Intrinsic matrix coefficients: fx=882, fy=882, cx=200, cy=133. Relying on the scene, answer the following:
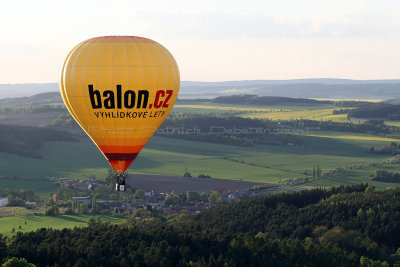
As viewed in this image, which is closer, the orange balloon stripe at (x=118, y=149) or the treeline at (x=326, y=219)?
the orange balloon stripe at (x=118, y=149)

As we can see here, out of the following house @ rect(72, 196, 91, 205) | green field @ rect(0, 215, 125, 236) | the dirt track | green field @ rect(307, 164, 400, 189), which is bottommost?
green field @ rect(0, 215, 125, 236)

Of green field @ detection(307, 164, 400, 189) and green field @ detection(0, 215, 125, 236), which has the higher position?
green field @ detection(307, 164, 400, 189)

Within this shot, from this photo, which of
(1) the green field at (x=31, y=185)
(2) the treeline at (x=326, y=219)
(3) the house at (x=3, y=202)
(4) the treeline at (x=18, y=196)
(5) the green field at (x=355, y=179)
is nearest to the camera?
(2) the treeline at (x=326, y=219)

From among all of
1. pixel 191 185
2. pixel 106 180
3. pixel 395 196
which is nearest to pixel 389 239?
pixel 395 196

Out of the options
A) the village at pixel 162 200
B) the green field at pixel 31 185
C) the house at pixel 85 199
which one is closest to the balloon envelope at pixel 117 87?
the village at pixel 162 200

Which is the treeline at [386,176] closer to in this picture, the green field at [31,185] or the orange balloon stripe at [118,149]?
the green field at [31,185]

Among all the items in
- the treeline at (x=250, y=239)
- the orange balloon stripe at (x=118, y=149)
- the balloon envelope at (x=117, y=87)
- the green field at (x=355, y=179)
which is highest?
the balloon envelope at (x=117, y=87)

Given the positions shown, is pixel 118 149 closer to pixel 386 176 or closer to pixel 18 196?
pixel 18 196

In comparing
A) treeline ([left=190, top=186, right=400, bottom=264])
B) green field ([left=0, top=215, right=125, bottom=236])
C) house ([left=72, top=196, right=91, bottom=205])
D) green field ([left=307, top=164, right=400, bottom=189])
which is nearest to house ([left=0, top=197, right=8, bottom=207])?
house ([left=72, top=196, right=91, bottom=205])

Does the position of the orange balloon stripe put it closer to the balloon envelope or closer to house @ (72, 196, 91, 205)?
the balloon envelope
